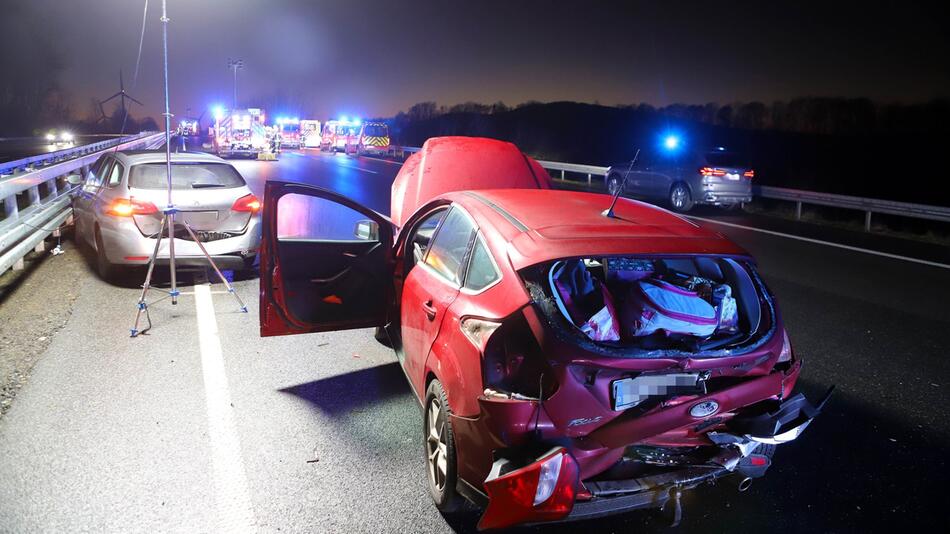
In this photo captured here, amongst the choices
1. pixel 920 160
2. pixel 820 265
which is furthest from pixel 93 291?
pixel 920 160

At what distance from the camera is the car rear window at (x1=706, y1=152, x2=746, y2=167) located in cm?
1786

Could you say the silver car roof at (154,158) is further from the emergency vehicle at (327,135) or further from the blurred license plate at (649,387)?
the emergency vehicle at (327,135)

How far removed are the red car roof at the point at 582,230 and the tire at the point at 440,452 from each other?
2.78 ft

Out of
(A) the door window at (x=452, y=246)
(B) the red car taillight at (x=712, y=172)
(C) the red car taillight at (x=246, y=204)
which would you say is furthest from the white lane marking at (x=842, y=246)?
(C) the red car taillight at (x=246, y=204)

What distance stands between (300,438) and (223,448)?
446mm

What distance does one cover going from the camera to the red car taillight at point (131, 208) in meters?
7.90

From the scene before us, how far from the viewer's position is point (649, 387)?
3082 millimetres

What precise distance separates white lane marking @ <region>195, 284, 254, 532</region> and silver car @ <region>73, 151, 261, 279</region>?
197 centimetres

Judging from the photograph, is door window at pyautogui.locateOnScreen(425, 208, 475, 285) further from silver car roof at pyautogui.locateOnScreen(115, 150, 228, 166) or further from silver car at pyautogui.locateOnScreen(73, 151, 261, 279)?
silver car roof at pyautogui.locateOnScreen(115, 150, 228, 166)

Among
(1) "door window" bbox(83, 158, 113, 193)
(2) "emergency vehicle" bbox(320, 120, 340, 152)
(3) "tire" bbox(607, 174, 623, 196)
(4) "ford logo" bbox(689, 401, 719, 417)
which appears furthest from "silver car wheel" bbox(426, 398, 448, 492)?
(2) "emergency vehicle" bbox(320, 120, 340, 152)

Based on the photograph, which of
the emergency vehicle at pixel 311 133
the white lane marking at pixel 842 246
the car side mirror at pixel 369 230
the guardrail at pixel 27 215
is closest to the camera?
the car side mirror at pixel 369 230

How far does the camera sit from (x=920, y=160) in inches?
2121

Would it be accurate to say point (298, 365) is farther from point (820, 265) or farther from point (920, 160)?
point (920, 160)

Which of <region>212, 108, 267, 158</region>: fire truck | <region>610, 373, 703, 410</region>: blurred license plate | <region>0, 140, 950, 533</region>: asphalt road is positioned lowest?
<region>0, 140, 950, 533</region>: asphalt road
